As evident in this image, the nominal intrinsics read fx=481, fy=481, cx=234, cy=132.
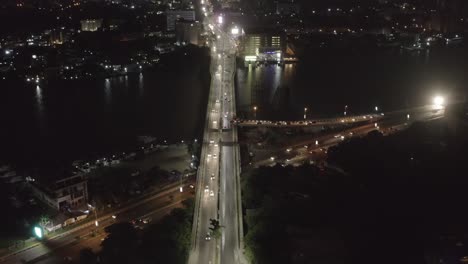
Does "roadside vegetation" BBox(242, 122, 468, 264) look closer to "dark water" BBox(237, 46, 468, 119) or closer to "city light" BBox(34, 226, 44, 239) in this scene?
"city light" BBox(34, 226, 44, 239)

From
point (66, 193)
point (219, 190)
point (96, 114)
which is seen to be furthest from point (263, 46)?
point (66, 193)

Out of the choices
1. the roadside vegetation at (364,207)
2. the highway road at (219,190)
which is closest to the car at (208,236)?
the highway road at (219,190)

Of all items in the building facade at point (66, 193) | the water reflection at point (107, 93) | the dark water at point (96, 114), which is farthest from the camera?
the water reflection at point (107, 93)

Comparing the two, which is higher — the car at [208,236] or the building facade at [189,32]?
the building facade at [189,32]

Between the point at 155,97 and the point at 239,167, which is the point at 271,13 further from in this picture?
the point at 239,167

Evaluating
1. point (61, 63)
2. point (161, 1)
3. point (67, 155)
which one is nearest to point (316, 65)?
point (61, 63)

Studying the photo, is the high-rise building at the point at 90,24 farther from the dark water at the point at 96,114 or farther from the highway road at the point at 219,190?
the highway road at the point at 219,190
